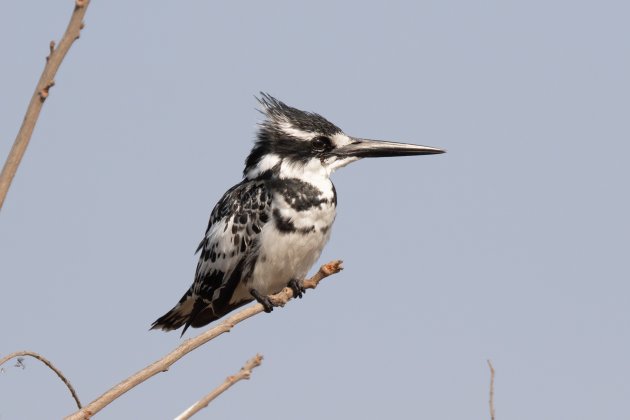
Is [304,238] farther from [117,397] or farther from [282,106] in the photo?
[117,397]

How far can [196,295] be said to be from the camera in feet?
23.7

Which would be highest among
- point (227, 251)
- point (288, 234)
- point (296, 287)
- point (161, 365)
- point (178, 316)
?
point (161, 365)

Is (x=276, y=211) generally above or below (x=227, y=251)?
above

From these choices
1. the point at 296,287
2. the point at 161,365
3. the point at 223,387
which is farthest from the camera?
the point at 296,287

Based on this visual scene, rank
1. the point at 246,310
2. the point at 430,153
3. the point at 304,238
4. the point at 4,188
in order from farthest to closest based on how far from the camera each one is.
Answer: the point at 430,153 < the point at 304,238 < the point at 246,310 < the point at 4,188

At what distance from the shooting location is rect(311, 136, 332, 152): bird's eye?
271 inches

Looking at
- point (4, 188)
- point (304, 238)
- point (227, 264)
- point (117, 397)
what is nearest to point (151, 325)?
point (227, 264)

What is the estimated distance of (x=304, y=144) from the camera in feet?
22.5

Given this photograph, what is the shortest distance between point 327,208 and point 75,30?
16.1 feet

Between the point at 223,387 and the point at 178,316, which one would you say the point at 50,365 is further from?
the point at 178,316

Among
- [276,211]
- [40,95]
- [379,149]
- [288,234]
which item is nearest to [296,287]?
[288,234]

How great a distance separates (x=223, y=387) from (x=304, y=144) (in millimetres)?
4434

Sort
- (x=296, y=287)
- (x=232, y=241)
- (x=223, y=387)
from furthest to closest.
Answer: (x=296, y=287), (x=232, y=241), (x=223, y=387)

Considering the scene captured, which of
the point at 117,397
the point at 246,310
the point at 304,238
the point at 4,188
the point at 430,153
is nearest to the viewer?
the point at 4,188
